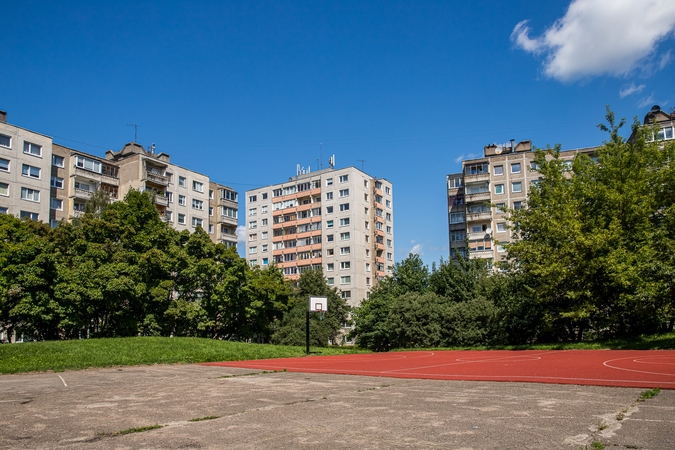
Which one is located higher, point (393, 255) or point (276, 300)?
point (393, 255)

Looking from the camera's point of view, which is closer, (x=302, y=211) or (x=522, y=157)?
(x=522, y=157)

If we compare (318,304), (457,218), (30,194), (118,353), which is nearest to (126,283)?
(118,353)

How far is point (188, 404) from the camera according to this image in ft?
29.4

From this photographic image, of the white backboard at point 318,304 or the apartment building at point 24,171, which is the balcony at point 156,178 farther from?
the white backboard at point 318,304

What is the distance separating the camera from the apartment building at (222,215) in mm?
70750

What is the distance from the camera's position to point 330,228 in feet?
247

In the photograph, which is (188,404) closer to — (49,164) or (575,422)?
(575,422)

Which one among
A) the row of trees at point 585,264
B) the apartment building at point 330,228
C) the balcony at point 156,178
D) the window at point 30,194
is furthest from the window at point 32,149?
the row of trees at point 585,264

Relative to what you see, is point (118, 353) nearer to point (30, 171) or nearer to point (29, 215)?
point (29, 215)

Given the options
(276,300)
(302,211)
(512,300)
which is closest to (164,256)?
(276,300)

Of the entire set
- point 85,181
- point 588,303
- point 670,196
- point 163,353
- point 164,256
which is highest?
point 85,181

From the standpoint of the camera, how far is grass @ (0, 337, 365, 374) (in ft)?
61.8

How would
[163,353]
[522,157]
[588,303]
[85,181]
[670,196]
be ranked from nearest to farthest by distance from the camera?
[163,353] → [588,303] → [670,196] → [85,181] → [522,157]

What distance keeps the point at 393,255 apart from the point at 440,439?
76.5 m
